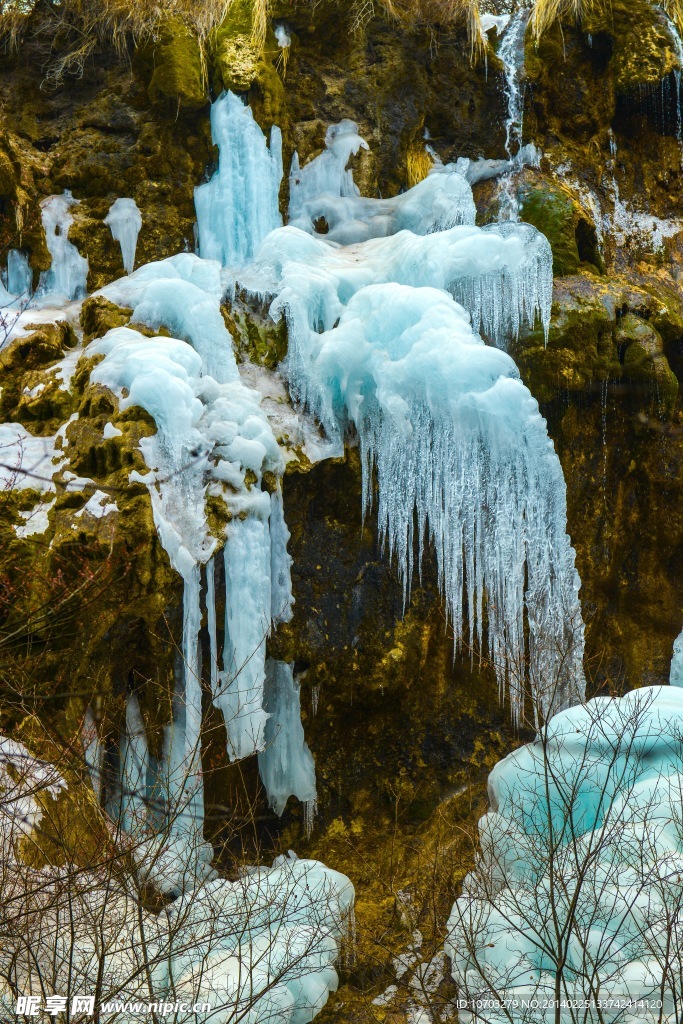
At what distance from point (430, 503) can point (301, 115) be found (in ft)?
15.9

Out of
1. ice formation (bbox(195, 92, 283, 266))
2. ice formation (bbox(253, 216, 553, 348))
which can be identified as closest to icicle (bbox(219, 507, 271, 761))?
ice formation (bbox(253, 216, 553, 348))

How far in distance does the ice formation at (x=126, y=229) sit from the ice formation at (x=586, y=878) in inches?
244

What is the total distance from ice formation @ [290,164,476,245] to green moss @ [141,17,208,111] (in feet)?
4.97

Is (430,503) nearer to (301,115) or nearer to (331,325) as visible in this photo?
(331,325)

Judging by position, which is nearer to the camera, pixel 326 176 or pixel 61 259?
pixel 61 259

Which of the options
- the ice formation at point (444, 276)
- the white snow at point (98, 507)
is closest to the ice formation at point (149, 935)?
the white snow at point (98, 507)

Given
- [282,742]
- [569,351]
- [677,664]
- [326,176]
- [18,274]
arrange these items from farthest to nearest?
[326,176] < [677,664] < [18,274] < [569,351] < [282,742]

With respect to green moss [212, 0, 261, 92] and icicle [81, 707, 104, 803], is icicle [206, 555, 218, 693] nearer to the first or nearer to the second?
icicle [81, 707, 104, 803]

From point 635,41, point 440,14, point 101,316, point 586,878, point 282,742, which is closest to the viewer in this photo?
point 586,878

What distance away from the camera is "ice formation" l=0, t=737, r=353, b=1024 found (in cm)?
401

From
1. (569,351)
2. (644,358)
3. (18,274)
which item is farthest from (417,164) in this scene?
(18,274)

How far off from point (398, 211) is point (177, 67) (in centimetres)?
256

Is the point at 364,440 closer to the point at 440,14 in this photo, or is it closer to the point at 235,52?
the point at 235,52

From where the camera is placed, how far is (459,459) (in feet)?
27.1
